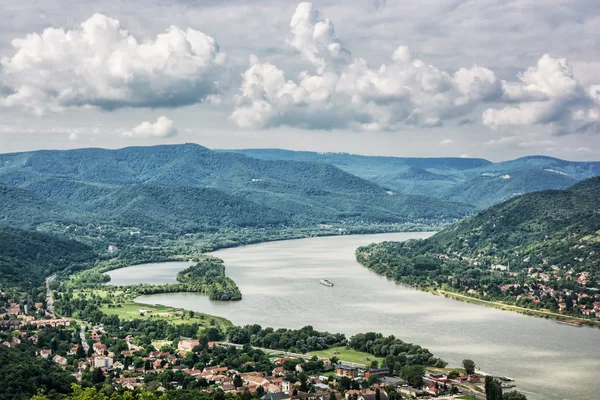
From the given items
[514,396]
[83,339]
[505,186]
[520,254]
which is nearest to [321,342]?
[514,396]

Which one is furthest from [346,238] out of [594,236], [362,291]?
[362,291]

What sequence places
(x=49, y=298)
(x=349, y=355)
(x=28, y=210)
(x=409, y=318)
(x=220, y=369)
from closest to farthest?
(x=220, y=369)
(x=349, y=355)
(x=409, y=318)
(x=49, y=298)
(x=28, y=210)

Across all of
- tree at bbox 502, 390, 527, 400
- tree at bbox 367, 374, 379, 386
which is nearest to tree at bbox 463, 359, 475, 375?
tree at bbox 502, 390, 527, 400

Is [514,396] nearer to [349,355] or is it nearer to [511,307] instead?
[349,355]

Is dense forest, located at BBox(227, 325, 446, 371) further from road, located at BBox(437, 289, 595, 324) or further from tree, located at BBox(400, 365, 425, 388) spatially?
road, located at BBox(437, 289, 595, 324)

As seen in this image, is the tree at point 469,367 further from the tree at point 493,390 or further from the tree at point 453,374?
the tree at point 493,390

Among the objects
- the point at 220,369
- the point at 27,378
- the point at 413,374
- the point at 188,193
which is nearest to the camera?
the point at 27,378

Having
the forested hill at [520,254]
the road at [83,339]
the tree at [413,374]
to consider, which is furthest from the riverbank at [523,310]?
the road at [83,339]
